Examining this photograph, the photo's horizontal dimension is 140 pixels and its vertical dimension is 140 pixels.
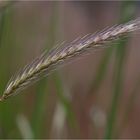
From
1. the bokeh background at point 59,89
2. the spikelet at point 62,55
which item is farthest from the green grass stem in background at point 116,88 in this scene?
the spikelet at point 62,55

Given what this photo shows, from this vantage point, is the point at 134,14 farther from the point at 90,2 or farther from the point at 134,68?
the point at 90,2

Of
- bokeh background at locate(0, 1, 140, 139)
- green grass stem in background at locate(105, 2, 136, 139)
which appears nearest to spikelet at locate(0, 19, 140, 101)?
bokeh background at locate(0, 1, 140, 139)

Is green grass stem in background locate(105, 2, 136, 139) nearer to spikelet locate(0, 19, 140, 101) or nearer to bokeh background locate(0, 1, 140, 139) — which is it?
bokeh background locate(0, 1, 140, 139)

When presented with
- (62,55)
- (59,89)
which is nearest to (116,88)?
(59,89)

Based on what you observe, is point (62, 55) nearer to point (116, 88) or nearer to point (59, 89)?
point (116, 88)

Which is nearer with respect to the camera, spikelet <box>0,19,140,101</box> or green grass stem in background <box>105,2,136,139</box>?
spikelet <box>0,19,140,101</box>

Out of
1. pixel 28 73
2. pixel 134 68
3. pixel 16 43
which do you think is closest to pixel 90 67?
pixel 134 68

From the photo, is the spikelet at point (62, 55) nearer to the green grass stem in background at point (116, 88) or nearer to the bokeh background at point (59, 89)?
the bokeh background at point (59, 89)

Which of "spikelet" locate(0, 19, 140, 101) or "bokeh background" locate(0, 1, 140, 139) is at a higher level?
"spikelet" locate(0, 19, 140, 101)
